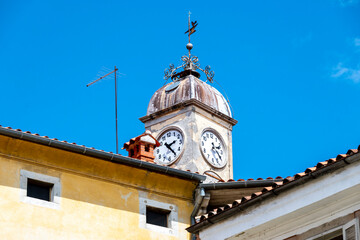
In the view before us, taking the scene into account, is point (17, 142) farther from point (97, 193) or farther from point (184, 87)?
point (184, 87)

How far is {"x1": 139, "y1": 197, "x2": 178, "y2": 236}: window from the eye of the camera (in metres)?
18.6

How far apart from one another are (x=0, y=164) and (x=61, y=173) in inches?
49.5

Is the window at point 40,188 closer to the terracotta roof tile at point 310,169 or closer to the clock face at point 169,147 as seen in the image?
the terracotta roof tile at point 310,169

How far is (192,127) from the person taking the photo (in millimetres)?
35844

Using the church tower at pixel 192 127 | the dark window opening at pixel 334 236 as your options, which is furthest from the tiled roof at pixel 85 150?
the church tower at pixel 192 127

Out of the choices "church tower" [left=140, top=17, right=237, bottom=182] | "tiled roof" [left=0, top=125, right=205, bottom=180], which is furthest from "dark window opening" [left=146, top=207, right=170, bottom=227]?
"church tower" [left=140, top=17, right=237, bottom=182]

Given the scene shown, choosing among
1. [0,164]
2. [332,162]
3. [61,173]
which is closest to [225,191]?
[61,173]

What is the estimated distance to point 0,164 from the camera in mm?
17328

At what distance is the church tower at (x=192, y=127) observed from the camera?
35.7 metres

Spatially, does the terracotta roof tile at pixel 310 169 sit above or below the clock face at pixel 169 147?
below

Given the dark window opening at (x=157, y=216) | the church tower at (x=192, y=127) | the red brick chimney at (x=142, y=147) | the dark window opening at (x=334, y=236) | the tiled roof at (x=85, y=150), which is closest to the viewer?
the dark window opening at (x=334, y=236)

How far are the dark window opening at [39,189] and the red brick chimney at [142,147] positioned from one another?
299 cm

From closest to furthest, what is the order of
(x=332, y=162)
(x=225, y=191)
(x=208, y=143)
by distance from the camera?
(x=332, y=162)
(x=225, y=191)
(x=208, y=143)

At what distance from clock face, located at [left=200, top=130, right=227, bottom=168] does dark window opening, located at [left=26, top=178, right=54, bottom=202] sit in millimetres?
18397
